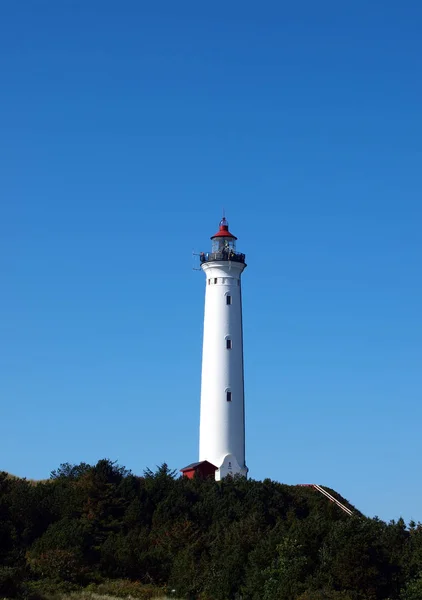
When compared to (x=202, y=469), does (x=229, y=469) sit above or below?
above

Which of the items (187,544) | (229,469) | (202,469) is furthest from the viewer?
(229,469)

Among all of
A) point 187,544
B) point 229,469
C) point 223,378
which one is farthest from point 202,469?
point 187,544

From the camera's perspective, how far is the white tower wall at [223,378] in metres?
51.9

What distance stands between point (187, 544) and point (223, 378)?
14268 mm

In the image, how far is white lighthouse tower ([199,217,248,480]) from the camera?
170 feet

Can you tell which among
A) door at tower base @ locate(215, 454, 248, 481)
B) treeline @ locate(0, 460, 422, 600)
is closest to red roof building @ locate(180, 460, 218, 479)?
door at tower base @ locate(215, 454, 248, 481)

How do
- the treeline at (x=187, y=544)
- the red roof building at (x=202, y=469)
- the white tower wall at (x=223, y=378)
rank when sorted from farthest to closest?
1. the white tower wall at (x=223, y=378)
2. the red roof building at (x=202, y=469)
3. the treeline at (x=187, y=544)

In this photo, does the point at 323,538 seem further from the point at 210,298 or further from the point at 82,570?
the point at 210,298

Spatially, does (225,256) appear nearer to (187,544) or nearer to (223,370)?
(223,370)

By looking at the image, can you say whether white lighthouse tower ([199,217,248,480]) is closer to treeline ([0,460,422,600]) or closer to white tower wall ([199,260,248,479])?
white tower wall ([199,260,248,479])

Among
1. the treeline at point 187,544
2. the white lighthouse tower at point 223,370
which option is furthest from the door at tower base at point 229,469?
the treeline at point 187,544

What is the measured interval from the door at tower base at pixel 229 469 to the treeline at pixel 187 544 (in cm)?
506

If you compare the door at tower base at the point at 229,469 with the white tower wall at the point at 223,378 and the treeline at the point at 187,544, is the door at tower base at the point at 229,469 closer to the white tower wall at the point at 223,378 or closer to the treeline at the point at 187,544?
the white tower wall at the point at 223,378

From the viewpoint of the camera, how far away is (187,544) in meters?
39.3
